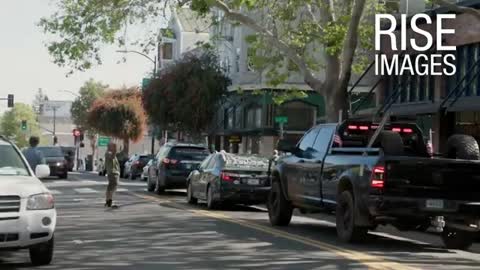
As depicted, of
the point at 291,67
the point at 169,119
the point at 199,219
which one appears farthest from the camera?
the point at 169,119

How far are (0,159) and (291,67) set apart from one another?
1621 cm

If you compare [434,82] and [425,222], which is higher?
[434,82]

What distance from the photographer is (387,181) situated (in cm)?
1223

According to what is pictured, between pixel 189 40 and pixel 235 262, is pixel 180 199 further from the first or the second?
pixel 189 40

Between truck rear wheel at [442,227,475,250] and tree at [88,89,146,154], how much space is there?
5800 centimetres

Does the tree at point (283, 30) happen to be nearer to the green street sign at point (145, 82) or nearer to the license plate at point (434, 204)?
the license plate at point (434, 204)

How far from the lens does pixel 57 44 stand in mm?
25359

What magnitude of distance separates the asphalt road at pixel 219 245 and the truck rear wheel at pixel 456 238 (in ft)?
0.69

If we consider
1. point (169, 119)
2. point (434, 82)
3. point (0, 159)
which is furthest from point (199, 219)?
point (169, 119)

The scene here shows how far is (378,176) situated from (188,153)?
14.7m

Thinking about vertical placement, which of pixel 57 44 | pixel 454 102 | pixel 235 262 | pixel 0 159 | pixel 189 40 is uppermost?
pixel 189 40

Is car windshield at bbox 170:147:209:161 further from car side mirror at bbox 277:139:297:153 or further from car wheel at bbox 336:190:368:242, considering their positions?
car wheel at bbox 336:190:368:242

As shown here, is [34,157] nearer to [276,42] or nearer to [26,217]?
[26,217]

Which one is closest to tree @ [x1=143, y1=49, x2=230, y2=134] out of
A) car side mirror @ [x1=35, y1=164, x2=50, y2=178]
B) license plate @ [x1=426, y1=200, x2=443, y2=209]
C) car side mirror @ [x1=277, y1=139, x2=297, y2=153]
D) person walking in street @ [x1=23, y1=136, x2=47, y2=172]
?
car side mirror @ [x1=277, y1=139, x2=297, y2=153]
